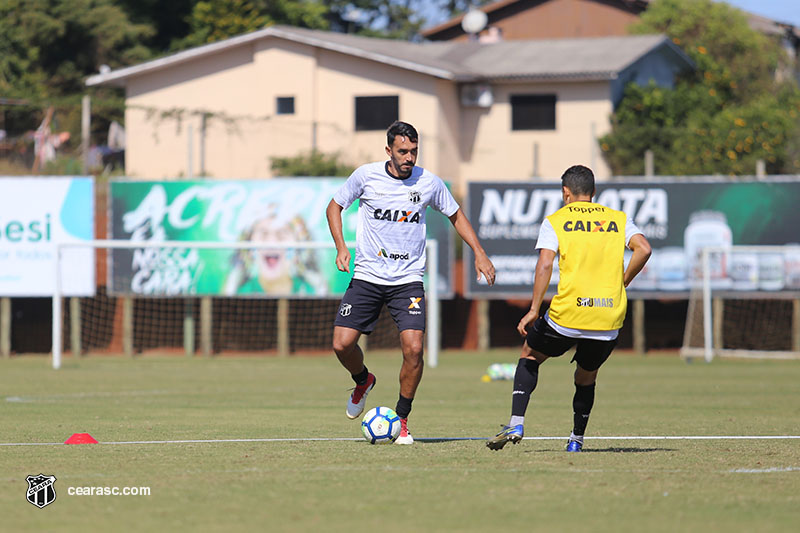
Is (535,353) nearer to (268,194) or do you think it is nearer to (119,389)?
(119,389)

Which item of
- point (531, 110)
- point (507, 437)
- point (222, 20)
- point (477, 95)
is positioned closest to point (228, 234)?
point (477, 95)

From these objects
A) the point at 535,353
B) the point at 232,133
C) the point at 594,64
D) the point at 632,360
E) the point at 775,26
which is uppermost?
the point at 775,26

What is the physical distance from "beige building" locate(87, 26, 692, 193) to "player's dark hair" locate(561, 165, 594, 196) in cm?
2308

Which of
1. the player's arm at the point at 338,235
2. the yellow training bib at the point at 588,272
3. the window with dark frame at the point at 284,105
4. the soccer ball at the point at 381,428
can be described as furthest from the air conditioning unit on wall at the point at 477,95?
the yellow training bib at the point at 588,272

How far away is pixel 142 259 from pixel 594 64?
16095mm

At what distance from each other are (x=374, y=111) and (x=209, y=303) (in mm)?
12057

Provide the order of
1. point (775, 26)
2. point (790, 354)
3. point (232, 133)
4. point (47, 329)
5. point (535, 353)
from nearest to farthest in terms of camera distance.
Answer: point (535, 353), point (790, 354), point (47, 329), point (232, 133), point (775, 26)

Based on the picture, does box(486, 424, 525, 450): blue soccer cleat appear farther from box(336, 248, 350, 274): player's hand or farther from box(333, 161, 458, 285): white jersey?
box(336, 248, 350, 274): player's hand

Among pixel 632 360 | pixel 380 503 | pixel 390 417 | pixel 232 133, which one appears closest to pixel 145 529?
pixel 380 503

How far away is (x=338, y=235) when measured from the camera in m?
9.53

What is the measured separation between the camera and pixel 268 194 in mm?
26062

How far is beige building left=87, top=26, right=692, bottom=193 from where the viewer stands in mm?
35188

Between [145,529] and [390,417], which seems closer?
[145,529]

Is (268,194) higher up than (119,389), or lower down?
higher up
